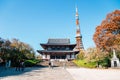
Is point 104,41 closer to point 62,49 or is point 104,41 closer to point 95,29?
point 95,29

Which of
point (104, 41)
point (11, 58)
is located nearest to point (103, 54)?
point (104, 41)

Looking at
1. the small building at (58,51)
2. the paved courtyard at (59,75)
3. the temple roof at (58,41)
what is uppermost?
the temple roof at (58,41)

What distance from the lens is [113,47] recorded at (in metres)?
35.9

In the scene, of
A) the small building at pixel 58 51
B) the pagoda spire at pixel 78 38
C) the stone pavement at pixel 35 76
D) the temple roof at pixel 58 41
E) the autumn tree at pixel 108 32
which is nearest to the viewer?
the stone pavement at pixel 35 76

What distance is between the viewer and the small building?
56338 mm

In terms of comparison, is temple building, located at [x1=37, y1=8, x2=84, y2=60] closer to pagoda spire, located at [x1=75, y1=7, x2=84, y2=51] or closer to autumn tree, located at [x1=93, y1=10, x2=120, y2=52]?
pagoda spire, located at [x1=75, y1=7, x2=84, y2=51]

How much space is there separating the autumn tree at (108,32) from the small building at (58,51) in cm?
1714

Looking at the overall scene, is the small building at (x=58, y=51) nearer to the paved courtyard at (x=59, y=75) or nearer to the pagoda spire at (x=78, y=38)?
the pagoda spire at (x=78, y=38)

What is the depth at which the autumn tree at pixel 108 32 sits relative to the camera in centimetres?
3744

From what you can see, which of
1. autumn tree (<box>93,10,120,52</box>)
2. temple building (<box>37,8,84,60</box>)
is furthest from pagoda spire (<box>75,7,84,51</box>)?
autumn tree (<box>93,10,120,52</box>)

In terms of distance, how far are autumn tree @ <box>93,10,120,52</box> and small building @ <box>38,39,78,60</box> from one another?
17.1 meters

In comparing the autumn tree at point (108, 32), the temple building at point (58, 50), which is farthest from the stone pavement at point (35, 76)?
the temple building at point (58, 50)

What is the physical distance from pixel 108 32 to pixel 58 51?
21270mm

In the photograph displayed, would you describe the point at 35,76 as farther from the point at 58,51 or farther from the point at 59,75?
the point at 58,51
